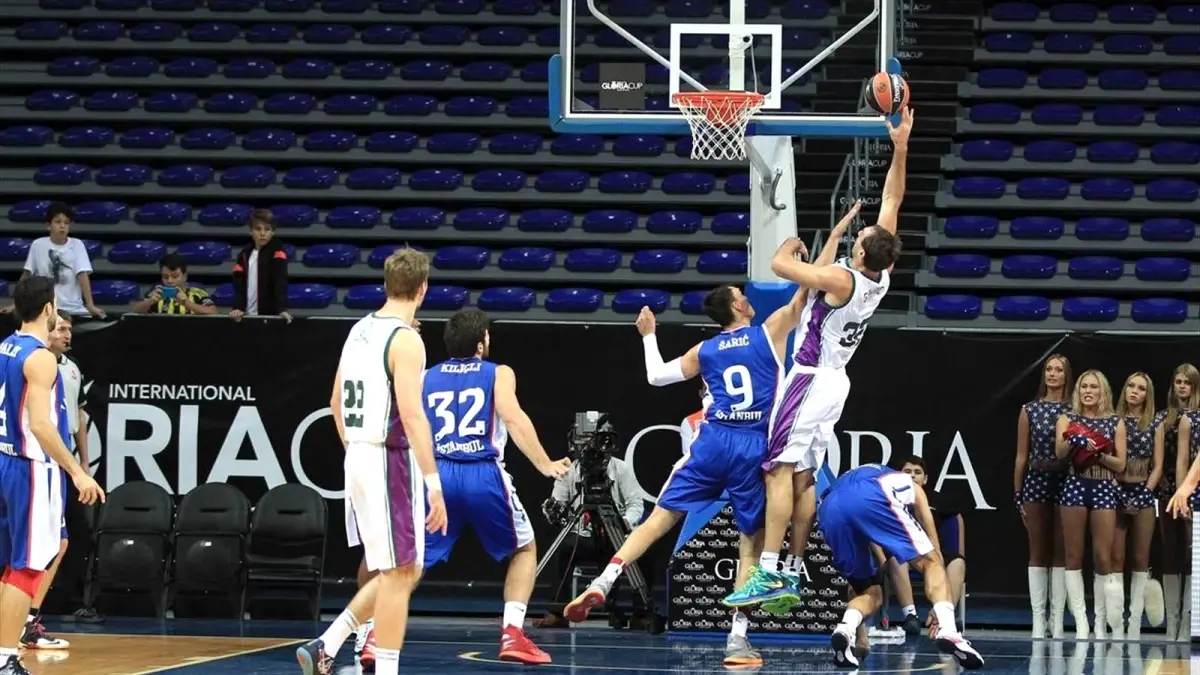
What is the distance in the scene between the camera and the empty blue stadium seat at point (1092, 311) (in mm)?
18438

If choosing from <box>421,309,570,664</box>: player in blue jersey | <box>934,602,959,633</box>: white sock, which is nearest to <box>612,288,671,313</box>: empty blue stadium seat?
<box>421,309,570,664</box>: player in blue jersey

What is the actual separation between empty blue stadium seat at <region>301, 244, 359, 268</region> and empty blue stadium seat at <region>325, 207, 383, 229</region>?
1.40 ft

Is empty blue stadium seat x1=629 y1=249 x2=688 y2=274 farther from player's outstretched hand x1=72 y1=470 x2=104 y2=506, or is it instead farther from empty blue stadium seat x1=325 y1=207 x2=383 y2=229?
player's outstretched hand x1=72 y1=470 x2=104 y2=506

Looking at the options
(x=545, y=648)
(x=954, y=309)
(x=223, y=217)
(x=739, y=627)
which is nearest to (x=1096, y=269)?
(x=954, y=309)

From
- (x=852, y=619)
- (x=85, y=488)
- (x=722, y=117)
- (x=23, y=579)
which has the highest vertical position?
(x=722, y=117)

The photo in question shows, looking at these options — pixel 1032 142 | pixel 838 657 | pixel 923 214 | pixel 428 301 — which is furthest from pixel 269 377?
pixel 1032 142

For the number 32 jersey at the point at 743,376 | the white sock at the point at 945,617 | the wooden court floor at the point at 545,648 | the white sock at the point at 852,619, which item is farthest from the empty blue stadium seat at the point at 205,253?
the white sock at the point at 945,617

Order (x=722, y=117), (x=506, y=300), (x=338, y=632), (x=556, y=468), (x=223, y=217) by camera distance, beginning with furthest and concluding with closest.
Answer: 1. (x=223, y=217)
2. (x=506, y=300)
3. (x=722, y=117)
4. (x=556, y=468)
5. (x=338, y=632)

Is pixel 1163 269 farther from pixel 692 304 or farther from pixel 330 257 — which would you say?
pixel 330 257

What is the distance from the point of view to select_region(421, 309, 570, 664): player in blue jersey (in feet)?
35.8

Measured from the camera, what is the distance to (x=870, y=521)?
1101 centimetres

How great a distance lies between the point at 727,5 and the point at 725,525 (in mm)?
4129

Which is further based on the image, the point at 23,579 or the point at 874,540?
the point at 874,540

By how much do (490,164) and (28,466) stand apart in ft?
36.0
